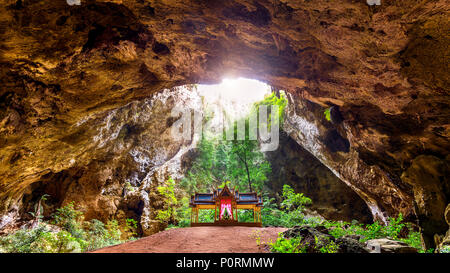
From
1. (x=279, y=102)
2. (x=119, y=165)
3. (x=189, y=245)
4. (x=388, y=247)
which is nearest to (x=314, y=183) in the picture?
(x=279, y=102)

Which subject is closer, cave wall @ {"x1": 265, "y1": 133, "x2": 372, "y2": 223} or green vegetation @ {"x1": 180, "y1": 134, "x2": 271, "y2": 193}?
cave wall @ {"x1": 265, "y1": 133, "x2": 372, "y2": 223}

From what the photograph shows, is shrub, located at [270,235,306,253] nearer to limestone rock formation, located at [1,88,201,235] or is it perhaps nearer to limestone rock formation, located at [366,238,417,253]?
limestone rock formation, located at [366,238,417,253]

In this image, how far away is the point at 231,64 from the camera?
746 cm

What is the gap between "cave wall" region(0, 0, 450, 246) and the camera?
4695mm

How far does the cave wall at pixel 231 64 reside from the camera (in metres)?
4.70

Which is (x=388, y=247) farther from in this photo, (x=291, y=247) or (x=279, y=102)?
(x=279, y=102)

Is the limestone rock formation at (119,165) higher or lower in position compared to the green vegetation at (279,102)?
lower

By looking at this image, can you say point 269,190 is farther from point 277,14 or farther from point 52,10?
point 52,10

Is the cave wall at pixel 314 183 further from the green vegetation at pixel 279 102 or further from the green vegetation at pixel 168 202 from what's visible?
the green vegetation at pixel 168 202

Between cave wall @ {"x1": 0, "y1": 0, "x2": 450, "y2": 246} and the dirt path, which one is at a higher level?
cave wall @ {"x1": 0, "y1": 0, "x2": 450, "y2": 246}

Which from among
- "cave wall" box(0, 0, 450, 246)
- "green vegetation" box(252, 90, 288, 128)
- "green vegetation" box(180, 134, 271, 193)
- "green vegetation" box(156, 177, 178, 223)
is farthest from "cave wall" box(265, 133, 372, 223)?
"green vegetation" box(156, 177, 178, 223)

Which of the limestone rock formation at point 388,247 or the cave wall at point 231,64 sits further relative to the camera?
the cave wall at point 231,64

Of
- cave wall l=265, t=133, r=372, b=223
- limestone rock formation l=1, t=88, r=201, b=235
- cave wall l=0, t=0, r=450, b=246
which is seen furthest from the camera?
cave wall l=265, t=133, r=372, b=223

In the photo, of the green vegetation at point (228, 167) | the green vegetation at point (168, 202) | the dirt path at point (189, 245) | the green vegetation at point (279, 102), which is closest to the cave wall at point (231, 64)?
the dirt path at point (189, 245)
